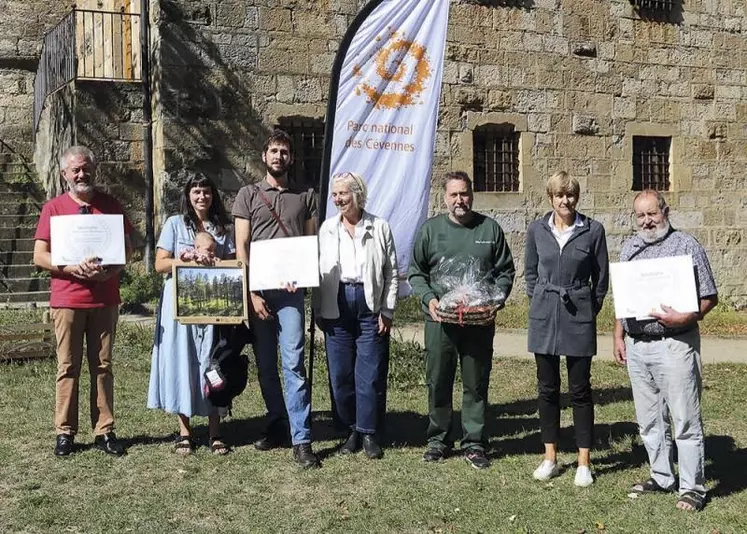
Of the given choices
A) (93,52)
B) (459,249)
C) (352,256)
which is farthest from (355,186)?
(93,52)

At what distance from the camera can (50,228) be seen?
5148 millimetres

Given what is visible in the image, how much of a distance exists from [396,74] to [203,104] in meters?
5.04

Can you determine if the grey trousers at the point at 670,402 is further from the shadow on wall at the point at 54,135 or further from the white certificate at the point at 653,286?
the shadow on wall at the point at 54,135

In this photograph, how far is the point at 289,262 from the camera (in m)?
5.09

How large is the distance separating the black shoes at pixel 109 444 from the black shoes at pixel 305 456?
1126 millimetres

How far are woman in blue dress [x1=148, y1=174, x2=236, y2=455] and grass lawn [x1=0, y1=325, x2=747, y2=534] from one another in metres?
0.33

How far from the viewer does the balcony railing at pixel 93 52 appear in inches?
436

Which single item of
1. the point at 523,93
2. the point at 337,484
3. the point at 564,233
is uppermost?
the point at 523,93

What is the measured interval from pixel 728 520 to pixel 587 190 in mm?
8830

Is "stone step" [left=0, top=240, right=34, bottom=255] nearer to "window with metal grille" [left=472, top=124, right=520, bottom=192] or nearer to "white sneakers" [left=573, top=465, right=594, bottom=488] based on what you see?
"window with metal grille" [left=472, top=124, right=520, bottom=192]

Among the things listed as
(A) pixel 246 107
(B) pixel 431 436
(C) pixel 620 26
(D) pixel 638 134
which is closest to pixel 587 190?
(D) pixel 638 134

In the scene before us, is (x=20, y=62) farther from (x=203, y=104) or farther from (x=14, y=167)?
(x=203, y=104)

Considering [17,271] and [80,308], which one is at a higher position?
[17,271]

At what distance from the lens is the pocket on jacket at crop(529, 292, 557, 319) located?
489 centimetres
